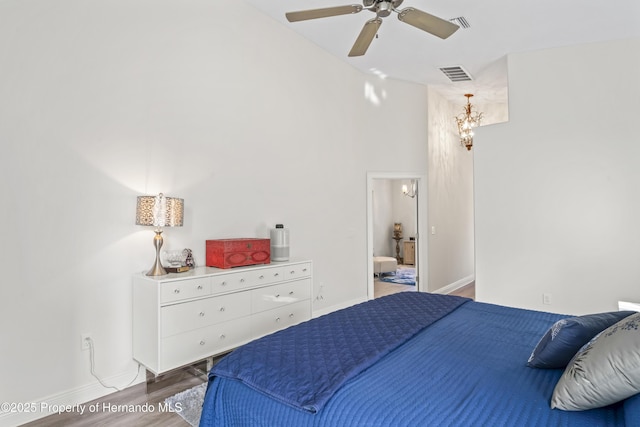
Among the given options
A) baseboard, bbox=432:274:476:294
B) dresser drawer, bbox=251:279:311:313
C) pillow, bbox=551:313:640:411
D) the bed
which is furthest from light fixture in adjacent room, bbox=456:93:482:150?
pillow, bbox=551:313:640:411

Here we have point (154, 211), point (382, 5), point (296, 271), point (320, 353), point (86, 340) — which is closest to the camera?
point (320, 353)

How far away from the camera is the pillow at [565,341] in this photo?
4.89 feet

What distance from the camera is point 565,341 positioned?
1490 millimetres

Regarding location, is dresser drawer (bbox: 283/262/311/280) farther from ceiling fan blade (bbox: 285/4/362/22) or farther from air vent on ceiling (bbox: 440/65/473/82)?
air vent on ceiling (bbox: 440/65/473/82)

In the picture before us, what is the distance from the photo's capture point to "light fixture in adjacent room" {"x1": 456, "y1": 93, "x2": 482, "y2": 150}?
636 centimetres

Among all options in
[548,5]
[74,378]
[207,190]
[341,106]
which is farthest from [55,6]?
[548,5]

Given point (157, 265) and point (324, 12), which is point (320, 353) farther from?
point (324, 12)

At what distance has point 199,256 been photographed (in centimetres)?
329

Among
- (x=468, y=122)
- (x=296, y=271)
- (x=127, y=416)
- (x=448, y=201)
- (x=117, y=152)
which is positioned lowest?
(x=127, y=416)

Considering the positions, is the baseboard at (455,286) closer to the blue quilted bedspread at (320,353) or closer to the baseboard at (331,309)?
the baseboard at (331,309)

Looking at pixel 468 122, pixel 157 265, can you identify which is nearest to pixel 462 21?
pixel 468 122

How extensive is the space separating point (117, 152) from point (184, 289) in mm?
1126

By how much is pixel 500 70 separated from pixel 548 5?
1559 millimetres

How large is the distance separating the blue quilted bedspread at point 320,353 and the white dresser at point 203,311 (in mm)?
1027
